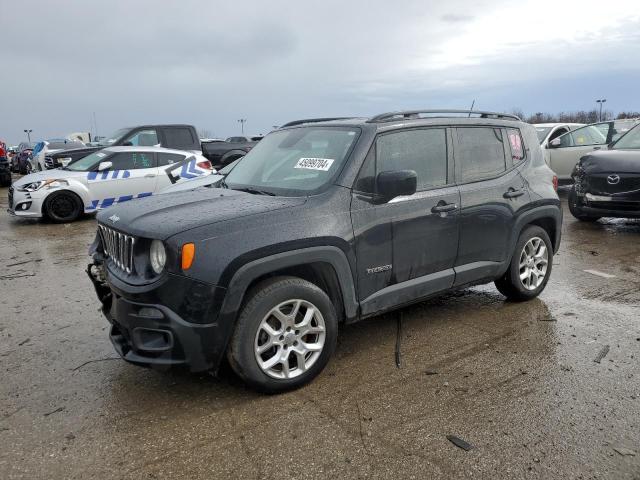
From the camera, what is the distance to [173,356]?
3082mm

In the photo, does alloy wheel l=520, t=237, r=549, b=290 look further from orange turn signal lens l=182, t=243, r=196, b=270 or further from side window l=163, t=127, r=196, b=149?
side window l=163, t=127, r=196, b=149

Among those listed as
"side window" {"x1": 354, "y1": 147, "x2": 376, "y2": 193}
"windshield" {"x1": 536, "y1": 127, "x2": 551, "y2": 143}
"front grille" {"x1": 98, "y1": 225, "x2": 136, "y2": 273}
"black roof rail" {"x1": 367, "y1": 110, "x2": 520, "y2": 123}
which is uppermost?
"black roof rail" {"x1": 367, "y1": 110, "x2": 520, "y2": 123}

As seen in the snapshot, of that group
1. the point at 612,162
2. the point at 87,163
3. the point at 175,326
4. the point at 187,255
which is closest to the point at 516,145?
the point at 187,255

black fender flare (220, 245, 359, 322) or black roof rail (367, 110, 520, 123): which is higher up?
black roof rail (367, 110, 520, 123)

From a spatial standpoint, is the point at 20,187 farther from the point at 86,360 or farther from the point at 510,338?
the point at 510,338

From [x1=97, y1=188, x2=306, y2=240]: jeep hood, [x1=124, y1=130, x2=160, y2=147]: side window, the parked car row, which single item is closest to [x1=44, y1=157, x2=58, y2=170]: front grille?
[x1=124, y1=130, x2=160, y2=147]: side window

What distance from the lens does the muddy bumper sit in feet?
9.96

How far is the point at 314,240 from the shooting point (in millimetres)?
3428

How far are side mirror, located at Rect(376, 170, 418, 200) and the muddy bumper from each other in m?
1.36

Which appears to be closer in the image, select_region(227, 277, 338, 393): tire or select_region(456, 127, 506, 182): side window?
select_region(227, 277, 338, 393): tire

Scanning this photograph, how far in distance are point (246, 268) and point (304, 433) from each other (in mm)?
990

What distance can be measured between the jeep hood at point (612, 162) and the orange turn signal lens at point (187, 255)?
7.16m

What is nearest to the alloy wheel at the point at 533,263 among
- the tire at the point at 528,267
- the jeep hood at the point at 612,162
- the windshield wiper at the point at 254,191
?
the tire at the point at 528,267

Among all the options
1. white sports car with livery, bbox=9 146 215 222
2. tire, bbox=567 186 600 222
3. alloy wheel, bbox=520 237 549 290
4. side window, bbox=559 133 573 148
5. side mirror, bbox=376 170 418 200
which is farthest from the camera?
side window, bbox=559 133 573 148
